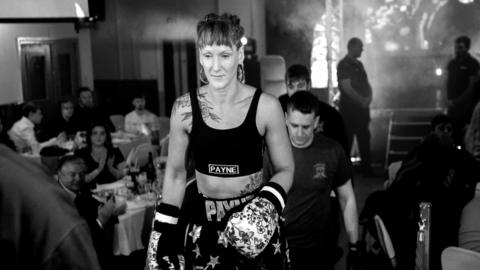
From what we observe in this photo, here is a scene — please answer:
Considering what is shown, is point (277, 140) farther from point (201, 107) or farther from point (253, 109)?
point (201, 107)

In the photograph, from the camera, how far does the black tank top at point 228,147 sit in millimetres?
2018

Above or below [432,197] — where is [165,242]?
above

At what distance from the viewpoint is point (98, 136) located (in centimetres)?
532

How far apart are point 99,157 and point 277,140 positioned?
352cm

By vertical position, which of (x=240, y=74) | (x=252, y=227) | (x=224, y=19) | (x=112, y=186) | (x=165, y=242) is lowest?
(x=112, y=186)

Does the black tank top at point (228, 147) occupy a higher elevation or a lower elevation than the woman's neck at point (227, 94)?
lower

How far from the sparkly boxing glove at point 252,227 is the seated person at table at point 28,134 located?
18.1 feet

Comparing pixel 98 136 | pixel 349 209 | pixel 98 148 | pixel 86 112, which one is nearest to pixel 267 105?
Result: pixel 349 209

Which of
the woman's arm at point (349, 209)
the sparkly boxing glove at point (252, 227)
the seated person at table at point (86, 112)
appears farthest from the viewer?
the seated person at table at point (86, 112)

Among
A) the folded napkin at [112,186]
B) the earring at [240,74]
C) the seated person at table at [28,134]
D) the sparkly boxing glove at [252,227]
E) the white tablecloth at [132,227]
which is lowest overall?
the white tablecloth at [132,227]

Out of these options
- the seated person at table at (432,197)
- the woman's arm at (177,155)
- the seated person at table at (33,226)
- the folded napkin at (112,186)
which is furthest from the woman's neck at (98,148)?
the seated person at table at (33,226)

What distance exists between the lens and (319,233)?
3205 millimetres

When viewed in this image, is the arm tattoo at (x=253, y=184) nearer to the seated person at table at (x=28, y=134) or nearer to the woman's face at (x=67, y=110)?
the seated person at table at (x=28, y=134)

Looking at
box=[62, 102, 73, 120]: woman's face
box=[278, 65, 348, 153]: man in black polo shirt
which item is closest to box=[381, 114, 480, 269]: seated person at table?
box=[278, 65, 348, 153]: man in black polo shirt
